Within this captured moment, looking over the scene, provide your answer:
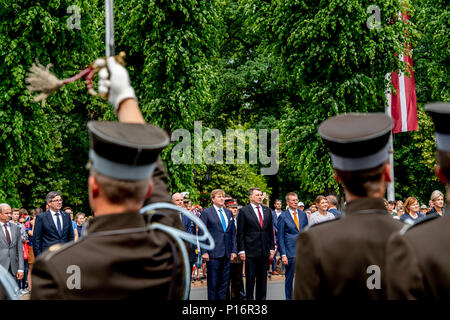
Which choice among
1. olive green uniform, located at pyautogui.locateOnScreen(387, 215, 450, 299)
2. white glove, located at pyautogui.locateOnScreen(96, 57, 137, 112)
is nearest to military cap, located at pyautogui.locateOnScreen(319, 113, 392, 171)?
olive green uniform, located at pyautogui.locateOnScreen(387, 215, 450, 299)

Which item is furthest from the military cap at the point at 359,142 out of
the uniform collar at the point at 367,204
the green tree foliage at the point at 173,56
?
the green tree foliage at the point at 173,56

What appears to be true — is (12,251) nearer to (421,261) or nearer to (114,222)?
(114,222)

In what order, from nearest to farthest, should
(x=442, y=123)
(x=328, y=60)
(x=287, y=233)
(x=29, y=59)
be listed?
(x=442, y=123) < (x=287, y=233) < (x=29, y=59) < (x=328, y=60)

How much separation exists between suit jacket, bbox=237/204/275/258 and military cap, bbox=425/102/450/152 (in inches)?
419

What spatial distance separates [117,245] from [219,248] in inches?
420

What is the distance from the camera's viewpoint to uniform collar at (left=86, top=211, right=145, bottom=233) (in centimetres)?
249

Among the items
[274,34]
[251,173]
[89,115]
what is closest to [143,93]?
[274,34]

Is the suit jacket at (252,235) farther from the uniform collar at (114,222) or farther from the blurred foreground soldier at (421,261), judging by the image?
the blurred foreground soldier at (421,261)

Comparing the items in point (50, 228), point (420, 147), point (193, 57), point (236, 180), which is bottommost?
point (236, 180)

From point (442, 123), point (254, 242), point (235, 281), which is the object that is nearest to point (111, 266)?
point (442, 123)

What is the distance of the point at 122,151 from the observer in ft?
8.06

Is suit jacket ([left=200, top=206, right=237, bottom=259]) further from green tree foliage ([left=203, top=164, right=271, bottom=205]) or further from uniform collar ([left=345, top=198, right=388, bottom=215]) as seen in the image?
green tree foliage ([left=203, top=164, right=271, bottom=205])
